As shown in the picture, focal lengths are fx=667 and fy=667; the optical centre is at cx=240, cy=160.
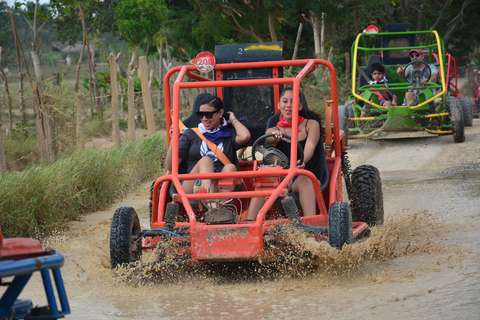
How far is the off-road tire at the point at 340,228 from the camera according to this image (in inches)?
172

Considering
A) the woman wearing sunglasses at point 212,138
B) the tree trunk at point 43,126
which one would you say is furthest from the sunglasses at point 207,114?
the tree trunk at point 43,126

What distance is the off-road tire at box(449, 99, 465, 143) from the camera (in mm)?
10852

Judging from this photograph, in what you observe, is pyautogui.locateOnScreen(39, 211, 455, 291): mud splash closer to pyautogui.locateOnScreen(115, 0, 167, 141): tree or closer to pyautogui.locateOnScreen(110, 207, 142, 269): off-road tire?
pyautogui.locateOnScreen(110, 207, 142, 269): off-road tire

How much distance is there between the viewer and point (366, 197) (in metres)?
5.58

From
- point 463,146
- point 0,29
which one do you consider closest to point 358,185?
point 463,146

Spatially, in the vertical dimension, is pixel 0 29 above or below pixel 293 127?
above

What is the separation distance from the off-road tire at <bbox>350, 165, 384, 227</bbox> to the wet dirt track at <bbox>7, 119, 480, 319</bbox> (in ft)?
0.91

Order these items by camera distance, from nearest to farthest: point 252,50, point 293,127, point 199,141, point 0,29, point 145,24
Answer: point 293,127
point 199,141
point 252,50
point 145,24
point 0,29

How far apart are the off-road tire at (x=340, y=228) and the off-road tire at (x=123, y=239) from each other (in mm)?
1356

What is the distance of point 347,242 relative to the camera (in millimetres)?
4383

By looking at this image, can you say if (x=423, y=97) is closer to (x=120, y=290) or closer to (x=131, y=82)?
(x=131, y=82)

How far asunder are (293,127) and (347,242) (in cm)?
93

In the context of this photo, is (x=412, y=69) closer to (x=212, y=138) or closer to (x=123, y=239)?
(x=212, y=138)

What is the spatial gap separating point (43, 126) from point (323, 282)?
4936 millimetres
